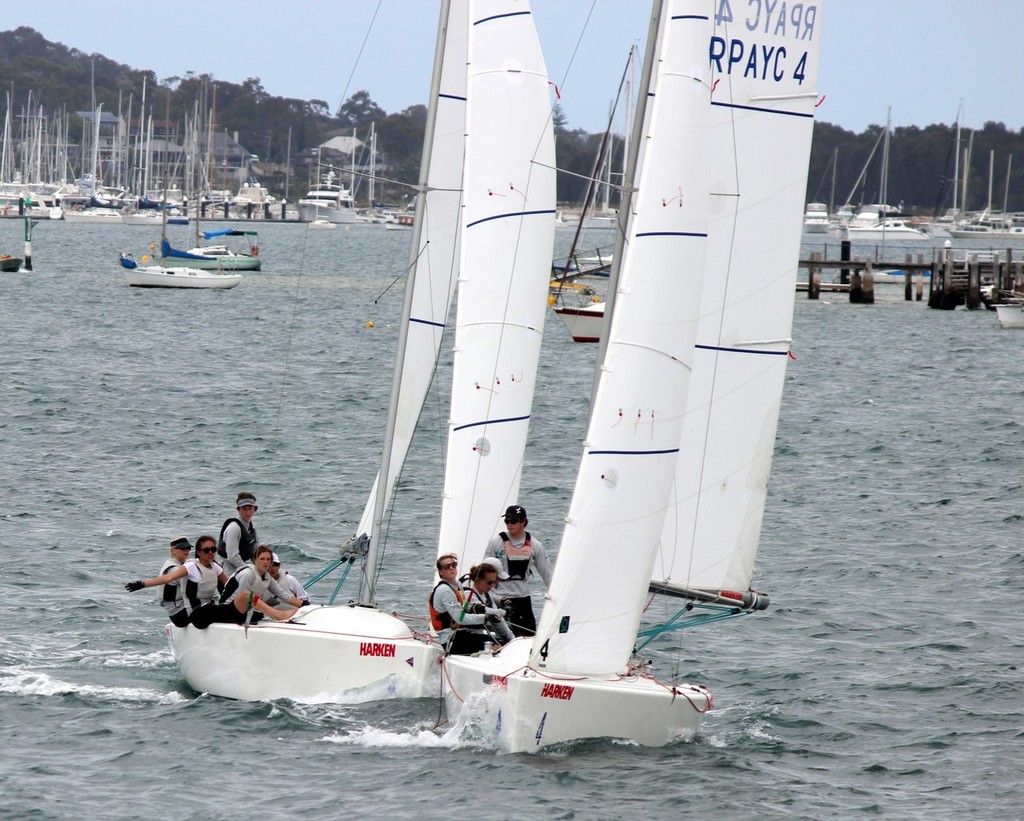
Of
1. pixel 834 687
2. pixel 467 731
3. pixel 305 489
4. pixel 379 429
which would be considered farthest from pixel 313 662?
pixel 379 429

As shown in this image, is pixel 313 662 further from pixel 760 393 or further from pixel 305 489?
pixel 305 489

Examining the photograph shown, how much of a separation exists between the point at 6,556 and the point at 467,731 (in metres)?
9.05

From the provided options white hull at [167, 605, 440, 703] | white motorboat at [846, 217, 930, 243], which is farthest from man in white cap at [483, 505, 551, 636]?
white motorboat at [846, 217, 930, 243]

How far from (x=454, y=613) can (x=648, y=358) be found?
9.59 ft

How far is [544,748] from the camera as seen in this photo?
12461 mm

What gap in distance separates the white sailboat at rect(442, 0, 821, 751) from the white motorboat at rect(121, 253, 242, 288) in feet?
184

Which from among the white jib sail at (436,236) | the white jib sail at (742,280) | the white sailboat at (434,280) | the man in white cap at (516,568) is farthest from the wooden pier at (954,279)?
the man in white cap at (516,568)

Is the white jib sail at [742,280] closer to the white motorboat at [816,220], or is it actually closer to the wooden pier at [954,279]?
the wooden pier at [954,279]

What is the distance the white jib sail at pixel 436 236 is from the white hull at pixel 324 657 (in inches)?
41.9

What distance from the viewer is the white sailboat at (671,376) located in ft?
39.7

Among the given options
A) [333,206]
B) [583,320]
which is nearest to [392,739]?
[583,320]

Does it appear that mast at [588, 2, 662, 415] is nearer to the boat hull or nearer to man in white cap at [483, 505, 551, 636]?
man in white cap at [483, 505, 551, 636]

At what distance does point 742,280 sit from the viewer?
523 inches

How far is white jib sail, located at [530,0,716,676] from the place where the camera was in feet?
39.5
